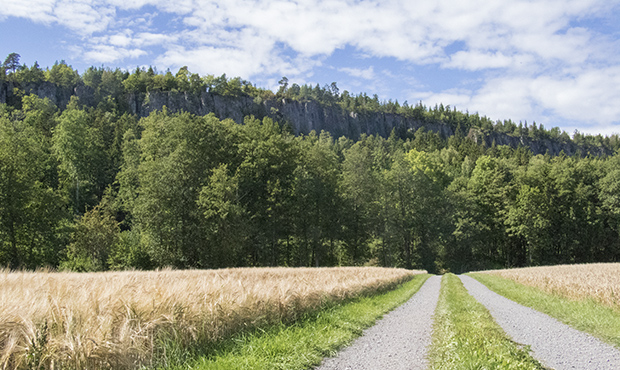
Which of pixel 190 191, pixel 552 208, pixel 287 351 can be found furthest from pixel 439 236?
pixel 287 351

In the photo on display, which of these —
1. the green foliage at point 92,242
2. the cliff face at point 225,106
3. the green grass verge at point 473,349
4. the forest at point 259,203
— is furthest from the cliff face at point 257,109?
the green grass verge at point 473,349

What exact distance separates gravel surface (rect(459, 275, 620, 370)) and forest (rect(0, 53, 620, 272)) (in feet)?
95.2

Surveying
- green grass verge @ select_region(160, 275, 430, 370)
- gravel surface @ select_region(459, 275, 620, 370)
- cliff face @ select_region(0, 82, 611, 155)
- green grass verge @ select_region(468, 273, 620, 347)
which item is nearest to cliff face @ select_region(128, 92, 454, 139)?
cliff face @ select_region(0, 82, 611, 155)

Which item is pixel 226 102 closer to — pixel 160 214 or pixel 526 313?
pixel 160 214

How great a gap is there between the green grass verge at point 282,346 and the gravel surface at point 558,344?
3914 millimetres

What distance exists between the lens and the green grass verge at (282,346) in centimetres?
543

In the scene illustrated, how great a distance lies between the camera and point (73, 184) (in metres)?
59.1

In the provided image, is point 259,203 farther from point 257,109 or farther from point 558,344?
point 257,109

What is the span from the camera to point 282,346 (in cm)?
656

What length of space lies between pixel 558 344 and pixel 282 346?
642 cm

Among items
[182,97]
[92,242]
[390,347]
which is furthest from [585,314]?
[182,97]

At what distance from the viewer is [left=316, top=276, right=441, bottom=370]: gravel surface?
6286mm

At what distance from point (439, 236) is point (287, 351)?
66.1 m

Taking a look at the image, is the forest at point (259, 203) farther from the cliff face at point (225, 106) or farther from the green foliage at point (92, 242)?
the cliff face at point (225, 106)
